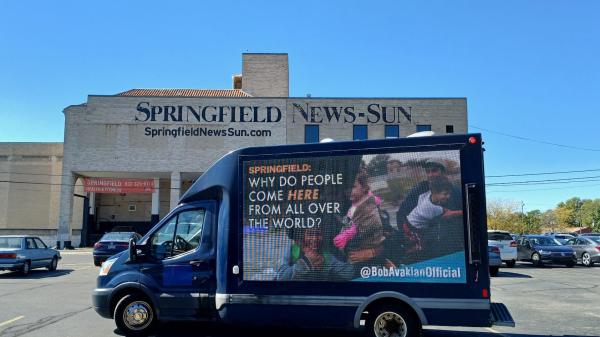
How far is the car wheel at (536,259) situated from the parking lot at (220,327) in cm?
603

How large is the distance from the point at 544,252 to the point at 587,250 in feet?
9.23

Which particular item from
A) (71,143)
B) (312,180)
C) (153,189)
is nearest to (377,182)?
(312,180)

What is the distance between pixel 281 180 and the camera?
7.51m

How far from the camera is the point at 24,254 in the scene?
56.2 ft

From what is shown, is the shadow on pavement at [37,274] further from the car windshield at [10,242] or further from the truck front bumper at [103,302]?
the truck front bumper at [103,302]

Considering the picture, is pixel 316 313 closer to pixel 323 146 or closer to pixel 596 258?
pixel 323 146

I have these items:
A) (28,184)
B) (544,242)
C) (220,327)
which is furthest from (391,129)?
(220,327)

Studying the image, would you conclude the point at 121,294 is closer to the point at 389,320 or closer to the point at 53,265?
the point at 389,320

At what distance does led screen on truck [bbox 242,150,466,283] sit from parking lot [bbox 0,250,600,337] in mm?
1765

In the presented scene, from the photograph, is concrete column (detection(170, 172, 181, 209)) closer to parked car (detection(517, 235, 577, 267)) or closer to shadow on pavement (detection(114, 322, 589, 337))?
parked car (detection(517, 235, 577, 267))

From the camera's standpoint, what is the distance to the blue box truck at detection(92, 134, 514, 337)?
674 centimetres

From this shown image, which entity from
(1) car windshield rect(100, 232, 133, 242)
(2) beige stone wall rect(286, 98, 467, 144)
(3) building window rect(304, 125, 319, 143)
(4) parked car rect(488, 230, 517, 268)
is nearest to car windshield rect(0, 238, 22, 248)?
(1) car windshield rect(100, 232, 133, 242)

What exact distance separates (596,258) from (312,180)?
2108 centimetres

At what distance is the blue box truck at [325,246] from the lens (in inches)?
265
